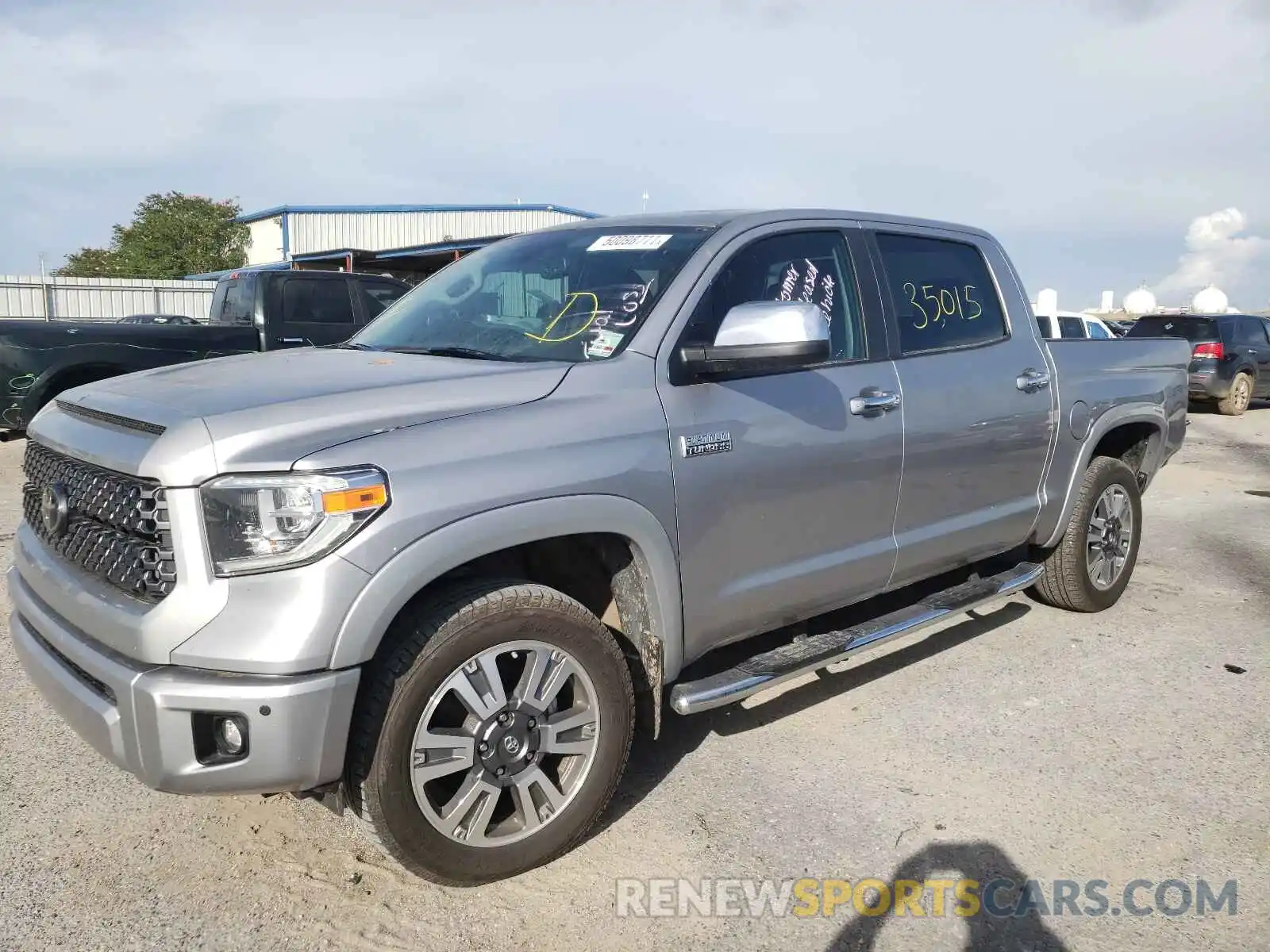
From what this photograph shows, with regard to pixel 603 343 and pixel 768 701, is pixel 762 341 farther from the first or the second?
pixel 768 701

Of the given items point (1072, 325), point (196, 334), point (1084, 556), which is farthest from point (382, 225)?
point (1084, 556)

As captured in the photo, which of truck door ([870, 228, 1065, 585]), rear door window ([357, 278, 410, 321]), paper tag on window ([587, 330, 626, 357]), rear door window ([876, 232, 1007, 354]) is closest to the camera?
paper tag on window ([587, 330, 626, 357])

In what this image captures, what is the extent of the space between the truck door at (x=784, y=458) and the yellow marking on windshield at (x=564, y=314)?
31 cm

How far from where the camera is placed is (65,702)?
2650mm

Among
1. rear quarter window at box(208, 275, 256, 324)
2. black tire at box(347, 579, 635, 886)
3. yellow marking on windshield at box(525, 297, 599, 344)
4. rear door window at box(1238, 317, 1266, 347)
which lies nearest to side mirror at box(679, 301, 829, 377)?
yellow marking on windshield at box(525, 297, 599, 344)

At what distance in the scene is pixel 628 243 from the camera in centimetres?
365

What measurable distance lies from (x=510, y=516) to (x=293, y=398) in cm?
65

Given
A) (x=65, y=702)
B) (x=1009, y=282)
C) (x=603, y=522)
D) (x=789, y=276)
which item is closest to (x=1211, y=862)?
(x=603, y=522)

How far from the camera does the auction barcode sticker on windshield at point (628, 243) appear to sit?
11.7 feet

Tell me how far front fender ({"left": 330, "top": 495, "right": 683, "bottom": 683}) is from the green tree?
1754 inches

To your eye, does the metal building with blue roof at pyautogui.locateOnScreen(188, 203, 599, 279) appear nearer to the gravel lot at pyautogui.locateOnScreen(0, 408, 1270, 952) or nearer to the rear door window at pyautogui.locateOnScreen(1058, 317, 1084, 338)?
the rear door window at pyautogui.locateOnScreen(1058, 317, 1084, 338)

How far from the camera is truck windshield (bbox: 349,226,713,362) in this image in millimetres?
3275

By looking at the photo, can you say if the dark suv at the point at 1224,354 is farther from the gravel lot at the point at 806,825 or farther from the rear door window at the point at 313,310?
the gravel lot at the point at 806,825

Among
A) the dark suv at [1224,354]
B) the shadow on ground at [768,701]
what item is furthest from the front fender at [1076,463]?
the dark suv at [1224,354]
